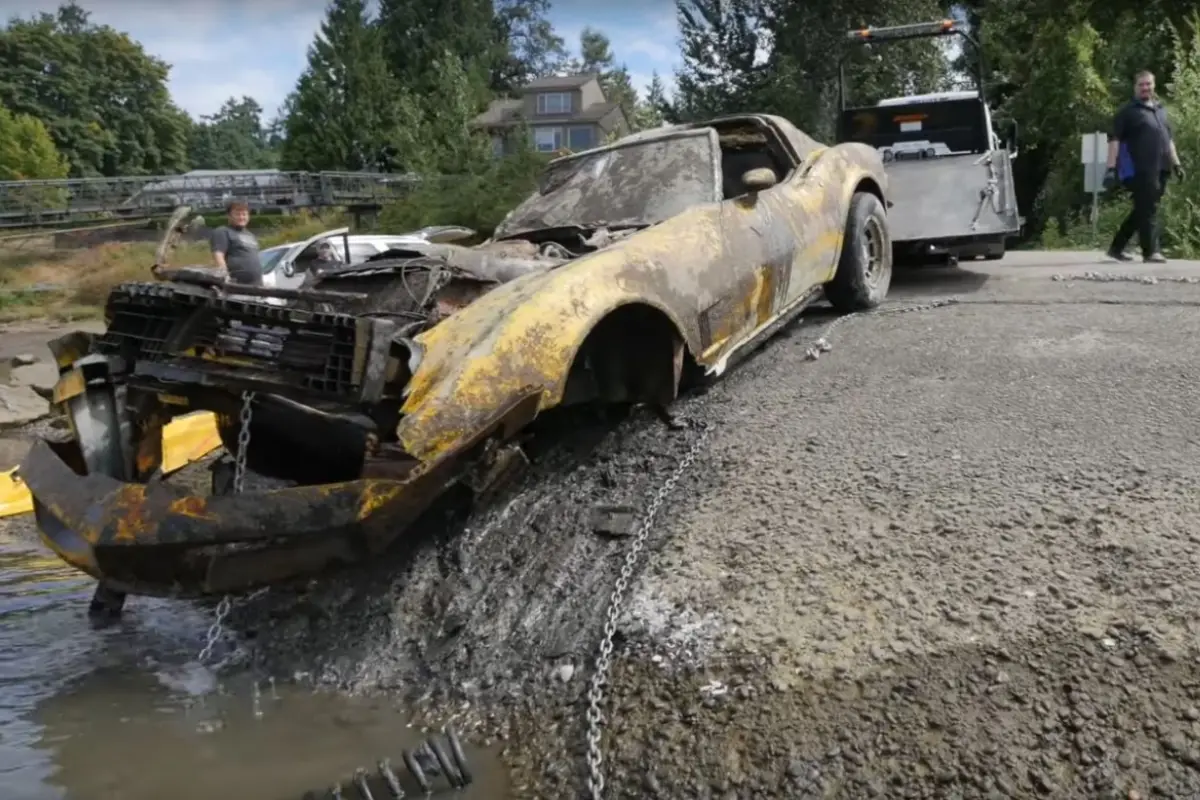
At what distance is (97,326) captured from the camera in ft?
64.0

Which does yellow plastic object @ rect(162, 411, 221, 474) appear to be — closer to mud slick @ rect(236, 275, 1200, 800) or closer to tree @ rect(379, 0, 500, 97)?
mud slick @ rect(236, 275, 1200, 800)

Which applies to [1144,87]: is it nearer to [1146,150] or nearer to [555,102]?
[1146,150]

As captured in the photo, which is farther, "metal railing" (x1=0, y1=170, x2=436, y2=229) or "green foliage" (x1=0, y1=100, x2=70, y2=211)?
"green foliage" (x1=0, y1=100, x2=70, y2=211)

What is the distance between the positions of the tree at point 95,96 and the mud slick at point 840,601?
68.8 metres

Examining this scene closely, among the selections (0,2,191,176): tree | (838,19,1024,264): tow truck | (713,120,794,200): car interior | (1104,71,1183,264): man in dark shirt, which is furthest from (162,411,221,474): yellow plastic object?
(0,2,191,176): tree

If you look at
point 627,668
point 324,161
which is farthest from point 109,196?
point 627,668

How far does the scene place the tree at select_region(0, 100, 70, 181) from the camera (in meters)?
51.3

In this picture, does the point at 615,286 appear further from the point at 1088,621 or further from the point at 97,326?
the point at 97,326

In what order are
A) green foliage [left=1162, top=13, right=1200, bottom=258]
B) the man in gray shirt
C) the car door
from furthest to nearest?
green foliage [left=1162, top=13, right=1200, bottom=258]
the man in gray shirt
the car door

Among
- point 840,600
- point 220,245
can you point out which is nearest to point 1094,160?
point 220,245

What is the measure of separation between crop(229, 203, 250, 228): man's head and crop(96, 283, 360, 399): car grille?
466 centimetres

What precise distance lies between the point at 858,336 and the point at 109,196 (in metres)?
33.5

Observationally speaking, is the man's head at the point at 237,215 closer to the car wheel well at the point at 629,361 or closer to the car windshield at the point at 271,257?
the car windshield at the point at 271,257

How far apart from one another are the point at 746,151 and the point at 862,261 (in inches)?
41.3
